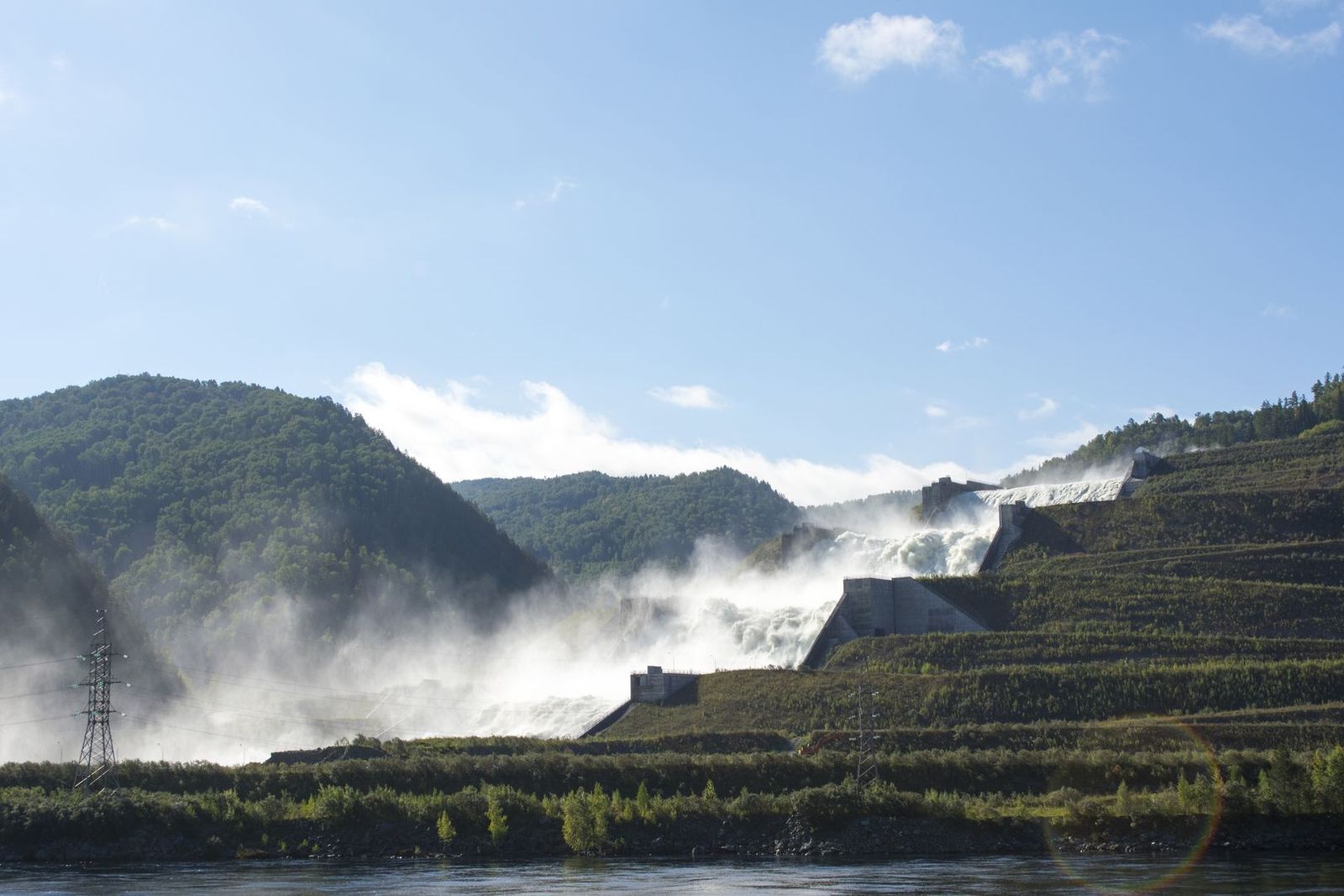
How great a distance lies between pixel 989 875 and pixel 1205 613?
179 ft

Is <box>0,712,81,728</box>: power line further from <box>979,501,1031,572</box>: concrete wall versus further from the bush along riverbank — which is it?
<box>979,501,1031,572</box>: concrete wall

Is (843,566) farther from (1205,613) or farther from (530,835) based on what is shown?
(530,835)

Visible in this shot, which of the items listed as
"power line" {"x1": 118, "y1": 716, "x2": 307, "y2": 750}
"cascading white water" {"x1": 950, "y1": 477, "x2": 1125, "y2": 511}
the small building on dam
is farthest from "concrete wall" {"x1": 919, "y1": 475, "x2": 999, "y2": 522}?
"power line" {"x1": 118, "y1": 716, "x2": 307, "y2": 750}

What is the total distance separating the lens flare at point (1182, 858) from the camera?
54125 mm

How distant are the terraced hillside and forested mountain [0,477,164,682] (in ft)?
181

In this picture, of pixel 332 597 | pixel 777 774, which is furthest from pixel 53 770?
pixel 332 597

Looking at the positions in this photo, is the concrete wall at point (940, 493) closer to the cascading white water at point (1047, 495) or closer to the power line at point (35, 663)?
the cascading white water at point (1047, 495)

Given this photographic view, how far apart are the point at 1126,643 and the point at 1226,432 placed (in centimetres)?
9032

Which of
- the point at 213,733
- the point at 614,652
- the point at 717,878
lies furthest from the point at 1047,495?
the point at 717,878

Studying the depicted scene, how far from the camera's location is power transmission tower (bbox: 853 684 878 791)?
7738 cm

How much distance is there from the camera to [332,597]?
591ft

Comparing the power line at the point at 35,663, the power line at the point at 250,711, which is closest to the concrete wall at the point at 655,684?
the power line at the point at 250,711

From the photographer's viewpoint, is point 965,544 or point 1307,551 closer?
point 1307,551

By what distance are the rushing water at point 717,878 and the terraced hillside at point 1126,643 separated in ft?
80.9
